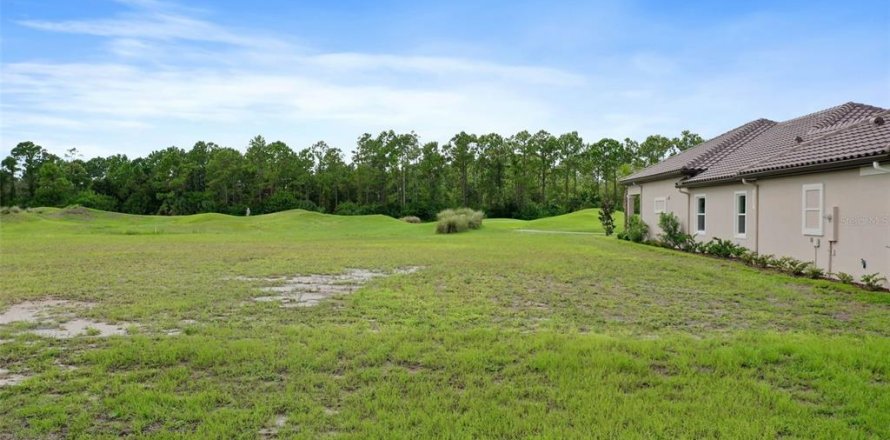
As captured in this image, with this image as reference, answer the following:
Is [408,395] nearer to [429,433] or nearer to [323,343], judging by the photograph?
[429,433]

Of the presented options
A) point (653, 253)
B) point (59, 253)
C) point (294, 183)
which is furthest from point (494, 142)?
point (59, 253)

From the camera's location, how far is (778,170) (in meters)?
11.7

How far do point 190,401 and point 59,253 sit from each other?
14923 millimetres

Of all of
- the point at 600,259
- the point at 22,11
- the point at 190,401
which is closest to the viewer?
the point at 190,401

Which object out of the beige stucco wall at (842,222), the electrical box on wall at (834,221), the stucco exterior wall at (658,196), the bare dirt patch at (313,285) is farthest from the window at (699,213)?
the bare dirt patch at (313,285)

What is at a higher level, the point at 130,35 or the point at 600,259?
the point at 130,35

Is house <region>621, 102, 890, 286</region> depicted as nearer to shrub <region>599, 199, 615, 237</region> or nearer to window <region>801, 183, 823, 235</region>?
window <region>801, 183, 823, 235</region>

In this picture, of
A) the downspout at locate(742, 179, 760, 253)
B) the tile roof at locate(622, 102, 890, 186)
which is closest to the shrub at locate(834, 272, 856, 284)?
the tile roof at locate(622, 102, 890, 186)

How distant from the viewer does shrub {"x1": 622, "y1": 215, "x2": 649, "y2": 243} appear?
20203 millimetres

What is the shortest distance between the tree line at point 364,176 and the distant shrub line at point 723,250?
109 feet

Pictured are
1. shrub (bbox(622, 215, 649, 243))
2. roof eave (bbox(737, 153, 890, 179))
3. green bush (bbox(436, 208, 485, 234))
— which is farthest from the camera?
green bush (bbox(436, 208, 485, 234))

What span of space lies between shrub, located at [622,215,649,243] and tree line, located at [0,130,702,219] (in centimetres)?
3242

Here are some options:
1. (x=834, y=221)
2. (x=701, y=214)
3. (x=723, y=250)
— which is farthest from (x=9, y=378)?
(x=701, y=214)

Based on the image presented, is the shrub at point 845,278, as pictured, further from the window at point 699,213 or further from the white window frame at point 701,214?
the window at point 699,213
